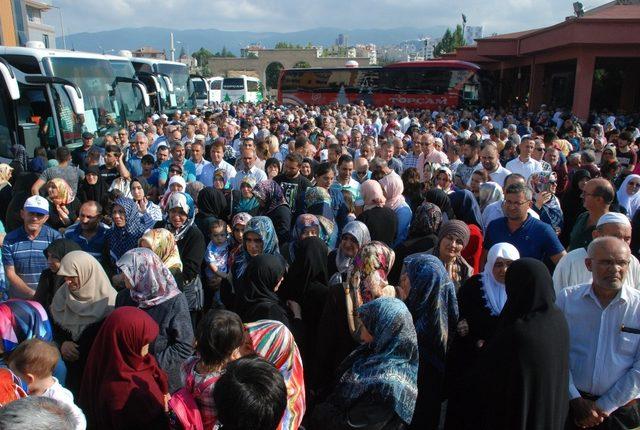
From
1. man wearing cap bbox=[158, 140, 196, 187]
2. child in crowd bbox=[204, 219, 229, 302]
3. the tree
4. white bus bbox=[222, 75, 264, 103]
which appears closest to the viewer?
child in crowd bbox=[204, 219, 229, 302]

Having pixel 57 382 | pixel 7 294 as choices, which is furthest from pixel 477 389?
pixel 7 294

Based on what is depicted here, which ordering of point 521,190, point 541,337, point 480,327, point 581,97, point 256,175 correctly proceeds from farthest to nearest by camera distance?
point 581,97 < point 256,175 < point 521,190 < point 480,327 < point 541,337

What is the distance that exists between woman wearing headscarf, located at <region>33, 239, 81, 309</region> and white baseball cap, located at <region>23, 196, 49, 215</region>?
594 mm

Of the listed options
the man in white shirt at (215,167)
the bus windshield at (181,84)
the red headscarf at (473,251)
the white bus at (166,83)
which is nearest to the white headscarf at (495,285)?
the red headscarf at (473,251)

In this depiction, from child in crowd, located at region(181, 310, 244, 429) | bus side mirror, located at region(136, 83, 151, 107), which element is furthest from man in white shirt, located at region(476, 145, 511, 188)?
bus side mirror, located at region(136, 83, 151, 107)

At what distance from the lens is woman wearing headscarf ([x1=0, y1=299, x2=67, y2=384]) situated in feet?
9.75

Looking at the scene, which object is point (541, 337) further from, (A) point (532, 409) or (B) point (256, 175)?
(B) point (256, 175)

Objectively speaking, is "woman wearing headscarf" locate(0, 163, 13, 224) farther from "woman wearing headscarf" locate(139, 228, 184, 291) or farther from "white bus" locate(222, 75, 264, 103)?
"white bus" locate(222, 75, 264, 103)

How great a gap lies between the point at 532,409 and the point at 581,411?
0.52m

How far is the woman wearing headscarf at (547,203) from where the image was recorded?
5.54 meters

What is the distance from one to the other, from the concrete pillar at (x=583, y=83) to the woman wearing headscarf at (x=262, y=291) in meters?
18.6

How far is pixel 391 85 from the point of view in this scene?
92.9 ft

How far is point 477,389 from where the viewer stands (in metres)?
2.84

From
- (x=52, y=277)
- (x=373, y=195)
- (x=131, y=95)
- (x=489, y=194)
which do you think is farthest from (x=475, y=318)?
(x=131, y=95)
